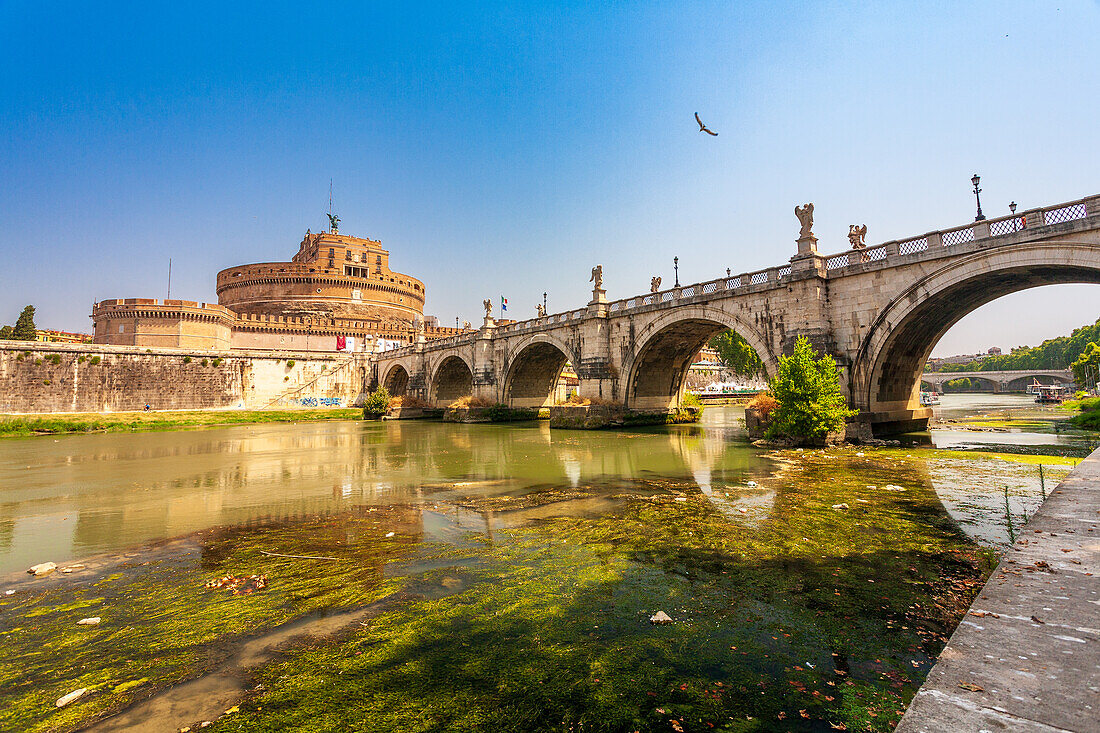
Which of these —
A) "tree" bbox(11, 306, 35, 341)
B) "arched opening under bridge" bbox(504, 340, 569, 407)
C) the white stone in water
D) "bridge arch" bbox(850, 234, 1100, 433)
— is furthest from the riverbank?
"bridge arch" bbox(850, 234, 1100, 433)

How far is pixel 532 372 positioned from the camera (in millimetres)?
40812

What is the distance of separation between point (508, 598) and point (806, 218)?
19944 mm

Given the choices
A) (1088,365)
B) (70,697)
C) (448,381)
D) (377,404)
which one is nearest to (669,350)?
(377,404)

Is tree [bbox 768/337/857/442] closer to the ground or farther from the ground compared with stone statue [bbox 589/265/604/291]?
closer to the ground

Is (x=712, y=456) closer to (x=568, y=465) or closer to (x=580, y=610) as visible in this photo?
(x=568, y=465)

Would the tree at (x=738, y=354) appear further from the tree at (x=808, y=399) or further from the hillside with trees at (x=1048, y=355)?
the tree at (x=808, y=399)

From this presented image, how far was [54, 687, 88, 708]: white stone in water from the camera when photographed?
316cm

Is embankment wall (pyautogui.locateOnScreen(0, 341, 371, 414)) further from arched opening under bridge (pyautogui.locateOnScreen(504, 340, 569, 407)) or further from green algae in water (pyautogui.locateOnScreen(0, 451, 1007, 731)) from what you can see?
green algae in water (pyautogui.locateOnScreen(0, 451, 1007, 731))

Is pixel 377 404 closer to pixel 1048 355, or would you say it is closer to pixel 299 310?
pixel 299 310

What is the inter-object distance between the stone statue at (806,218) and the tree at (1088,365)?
156 feet

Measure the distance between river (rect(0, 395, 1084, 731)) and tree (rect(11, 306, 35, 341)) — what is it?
61.2 m

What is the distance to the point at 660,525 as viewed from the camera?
752 centimetres

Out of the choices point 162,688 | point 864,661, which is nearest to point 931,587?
point 864,661

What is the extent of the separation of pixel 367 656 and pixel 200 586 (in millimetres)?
2821
